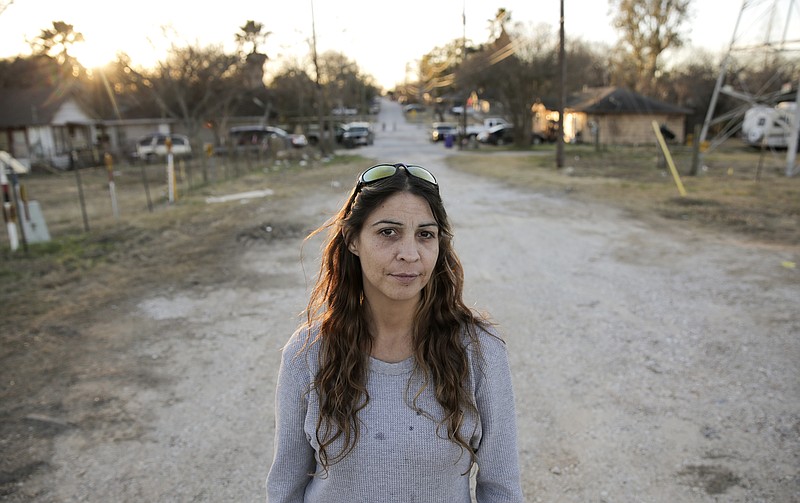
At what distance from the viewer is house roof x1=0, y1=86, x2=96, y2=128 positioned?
1235 inches

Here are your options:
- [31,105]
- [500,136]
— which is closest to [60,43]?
[31,105]

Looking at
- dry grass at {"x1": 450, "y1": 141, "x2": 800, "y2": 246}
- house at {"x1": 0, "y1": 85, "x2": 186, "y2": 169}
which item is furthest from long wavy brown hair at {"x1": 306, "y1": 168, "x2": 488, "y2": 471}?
house at {"x1": 0, "y1": 85, "x2": 186, "y2": 169}

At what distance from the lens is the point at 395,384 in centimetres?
156

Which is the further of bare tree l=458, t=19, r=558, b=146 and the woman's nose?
bare tree l=458, t=19, r=558, b=146

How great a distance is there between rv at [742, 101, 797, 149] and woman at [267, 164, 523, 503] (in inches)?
1045

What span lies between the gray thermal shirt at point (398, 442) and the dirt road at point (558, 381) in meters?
1.86

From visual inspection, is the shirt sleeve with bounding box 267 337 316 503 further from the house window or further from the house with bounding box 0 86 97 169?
the house window

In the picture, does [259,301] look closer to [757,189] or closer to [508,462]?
[508,462]

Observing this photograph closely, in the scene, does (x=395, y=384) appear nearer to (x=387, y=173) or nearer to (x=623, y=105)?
(x=387, y=173)

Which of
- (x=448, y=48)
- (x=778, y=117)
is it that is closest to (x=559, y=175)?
(x=778, y=117)

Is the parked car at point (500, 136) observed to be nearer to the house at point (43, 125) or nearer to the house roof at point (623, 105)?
the house roof at point (623, 105)

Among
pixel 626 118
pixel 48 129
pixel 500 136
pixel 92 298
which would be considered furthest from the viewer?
pixel 500 136

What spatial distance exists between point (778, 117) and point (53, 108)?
118 feet

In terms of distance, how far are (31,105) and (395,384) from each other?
126 ft
